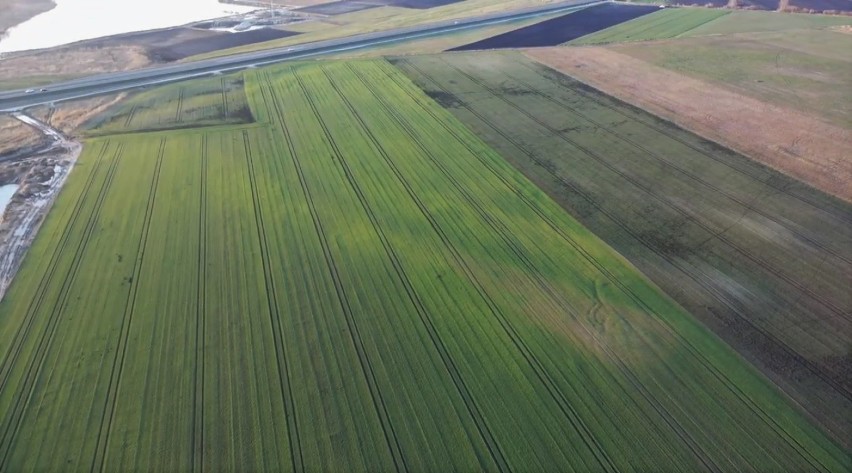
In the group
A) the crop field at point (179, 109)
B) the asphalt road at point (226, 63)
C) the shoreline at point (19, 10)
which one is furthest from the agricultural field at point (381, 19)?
the shoreline at point (19, 10)

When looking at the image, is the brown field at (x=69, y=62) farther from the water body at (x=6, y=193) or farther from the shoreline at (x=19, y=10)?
the water body at (x=6, y=193)

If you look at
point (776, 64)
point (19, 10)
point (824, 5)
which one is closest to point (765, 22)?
point (824, 5)

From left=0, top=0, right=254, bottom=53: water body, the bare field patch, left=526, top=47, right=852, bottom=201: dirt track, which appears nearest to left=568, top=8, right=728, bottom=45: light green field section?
left=526, top=47, right=852, bottom=201: dirt track

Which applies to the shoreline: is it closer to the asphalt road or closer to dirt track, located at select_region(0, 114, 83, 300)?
the asphalt road

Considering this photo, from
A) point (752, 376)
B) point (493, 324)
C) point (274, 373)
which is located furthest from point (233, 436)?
point (752, 376)

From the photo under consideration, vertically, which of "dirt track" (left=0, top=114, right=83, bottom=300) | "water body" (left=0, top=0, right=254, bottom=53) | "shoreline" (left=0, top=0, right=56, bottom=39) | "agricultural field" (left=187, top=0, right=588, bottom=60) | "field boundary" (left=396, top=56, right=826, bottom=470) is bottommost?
"field boundary" (left=396, top=56, right=826, bottom=470)

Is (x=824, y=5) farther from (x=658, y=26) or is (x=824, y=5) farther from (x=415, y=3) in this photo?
(x=415, y=3)

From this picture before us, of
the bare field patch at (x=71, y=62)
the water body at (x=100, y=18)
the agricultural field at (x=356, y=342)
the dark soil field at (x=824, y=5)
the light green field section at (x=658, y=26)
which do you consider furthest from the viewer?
the dark soil field at (x=824, y=5)
